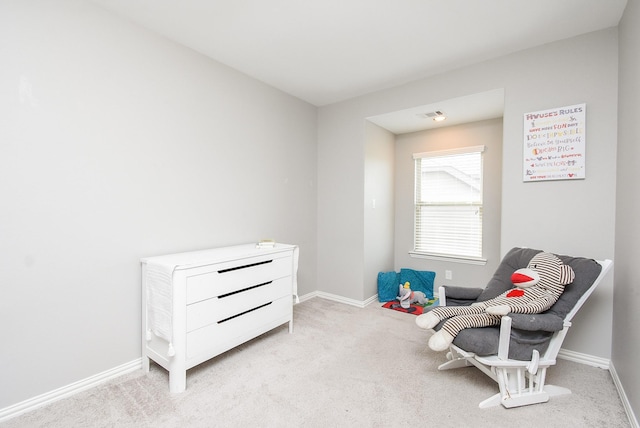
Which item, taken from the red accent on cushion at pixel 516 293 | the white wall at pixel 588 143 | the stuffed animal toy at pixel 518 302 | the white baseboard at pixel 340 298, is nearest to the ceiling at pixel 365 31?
the white wall at pixel 588 143

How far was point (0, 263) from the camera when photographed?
5.06ft

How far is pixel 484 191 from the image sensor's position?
3.36 metres

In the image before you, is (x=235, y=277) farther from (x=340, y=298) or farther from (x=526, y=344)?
(x=526, y=344)

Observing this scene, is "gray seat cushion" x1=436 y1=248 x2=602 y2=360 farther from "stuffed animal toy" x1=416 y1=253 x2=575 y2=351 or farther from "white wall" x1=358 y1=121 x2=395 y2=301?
"white wall" x1=358 y1=121 x2=395 y2=301

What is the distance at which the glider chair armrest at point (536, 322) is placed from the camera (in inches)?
62.5

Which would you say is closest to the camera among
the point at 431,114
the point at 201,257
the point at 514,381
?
the point at 514,381

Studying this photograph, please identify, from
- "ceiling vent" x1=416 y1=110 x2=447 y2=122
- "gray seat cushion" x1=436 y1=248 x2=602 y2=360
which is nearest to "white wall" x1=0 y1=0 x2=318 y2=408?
"ceiling vent" x1=416 y1=110 x2=447 y2=122

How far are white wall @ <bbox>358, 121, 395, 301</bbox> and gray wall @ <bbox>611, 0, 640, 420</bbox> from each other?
2070 millimetres

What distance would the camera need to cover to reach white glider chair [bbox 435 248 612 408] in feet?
5.29

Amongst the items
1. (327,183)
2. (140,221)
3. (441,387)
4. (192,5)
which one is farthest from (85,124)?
(441,387)

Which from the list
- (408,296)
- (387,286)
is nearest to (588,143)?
(408,296)

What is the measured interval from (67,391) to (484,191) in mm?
4054

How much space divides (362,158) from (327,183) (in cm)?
57

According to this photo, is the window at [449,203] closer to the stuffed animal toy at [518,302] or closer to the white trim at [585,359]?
the white trim at [585,359]
